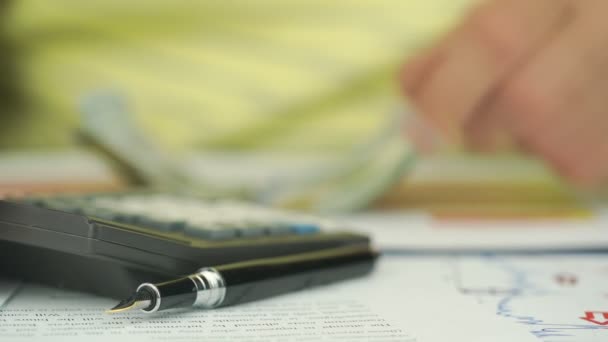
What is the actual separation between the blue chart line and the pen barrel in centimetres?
7

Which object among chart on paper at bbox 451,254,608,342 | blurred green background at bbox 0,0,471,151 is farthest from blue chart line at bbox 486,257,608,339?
blurred green background at bbox 0,0,471,151

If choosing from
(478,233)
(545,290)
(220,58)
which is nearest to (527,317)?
(545,290)

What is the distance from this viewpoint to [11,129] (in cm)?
89

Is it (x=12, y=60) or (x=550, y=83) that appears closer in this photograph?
(x=550, y=83)

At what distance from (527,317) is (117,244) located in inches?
6.0

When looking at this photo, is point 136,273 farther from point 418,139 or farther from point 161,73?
point 161,73

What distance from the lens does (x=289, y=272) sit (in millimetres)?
282

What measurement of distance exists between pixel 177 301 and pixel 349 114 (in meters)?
0.67

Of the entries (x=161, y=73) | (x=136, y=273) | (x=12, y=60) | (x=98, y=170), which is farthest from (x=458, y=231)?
(x=12, y=60)

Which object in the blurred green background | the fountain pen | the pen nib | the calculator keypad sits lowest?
the pen nib

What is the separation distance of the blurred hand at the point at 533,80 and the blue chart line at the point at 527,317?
141 millimetres

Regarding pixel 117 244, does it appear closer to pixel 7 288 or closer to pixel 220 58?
pixel 7 288

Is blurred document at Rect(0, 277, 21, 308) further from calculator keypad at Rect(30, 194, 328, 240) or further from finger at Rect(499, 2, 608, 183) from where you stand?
finger at Rect(499, 2, 608, 183)

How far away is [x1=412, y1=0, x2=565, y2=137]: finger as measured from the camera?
1.49ft
